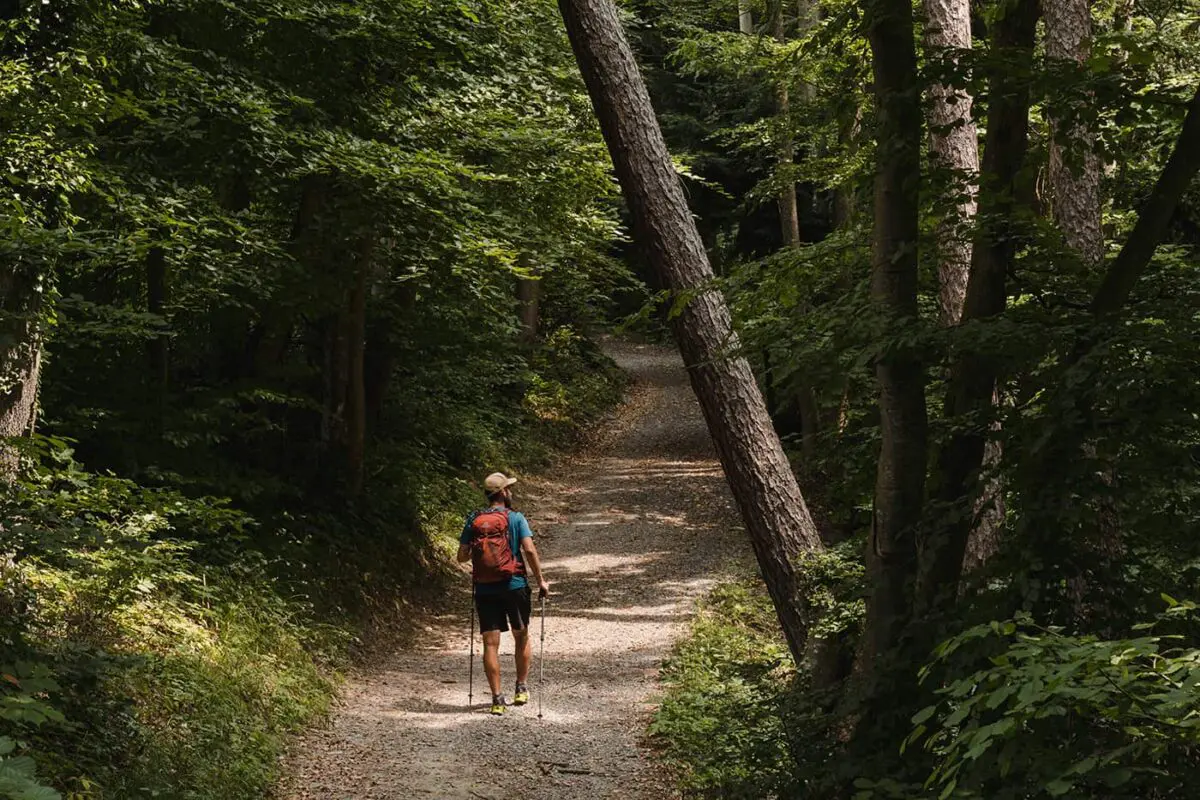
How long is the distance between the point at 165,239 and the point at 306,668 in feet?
12.3

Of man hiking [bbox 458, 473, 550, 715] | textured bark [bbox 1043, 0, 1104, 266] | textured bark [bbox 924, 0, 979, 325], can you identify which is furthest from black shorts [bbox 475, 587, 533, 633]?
textured bark [bbox 1043, 0, 1104, 266]

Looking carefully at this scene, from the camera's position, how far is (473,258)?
11.0 meters

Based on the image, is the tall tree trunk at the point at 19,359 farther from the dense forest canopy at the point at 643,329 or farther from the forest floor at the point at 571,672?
the forest floor at the point at 571,672

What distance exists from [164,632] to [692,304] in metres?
4.75

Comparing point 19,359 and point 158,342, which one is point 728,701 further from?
point 158,342

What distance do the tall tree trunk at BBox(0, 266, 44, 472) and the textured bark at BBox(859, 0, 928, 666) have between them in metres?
5.23

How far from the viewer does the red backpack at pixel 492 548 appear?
8648 mm

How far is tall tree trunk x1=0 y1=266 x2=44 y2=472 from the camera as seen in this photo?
7.01 metres

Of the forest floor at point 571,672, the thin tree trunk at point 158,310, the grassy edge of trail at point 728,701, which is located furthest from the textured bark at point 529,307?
the thin tree trunk at point 158,310

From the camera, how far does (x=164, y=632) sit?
8141mm

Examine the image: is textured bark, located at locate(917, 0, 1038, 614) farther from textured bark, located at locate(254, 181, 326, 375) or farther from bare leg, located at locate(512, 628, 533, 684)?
textured bark, located at locate(254, 181, 326, 375)

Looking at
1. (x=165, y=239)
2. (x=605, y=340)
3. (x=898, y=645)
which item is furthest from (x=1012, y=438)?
(x=605, y=340)

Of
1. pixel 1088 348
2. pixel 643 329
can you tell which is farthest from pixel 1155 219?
pixel 643 329

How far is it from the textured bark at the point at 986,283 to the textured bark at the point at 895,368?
15 centimetres
